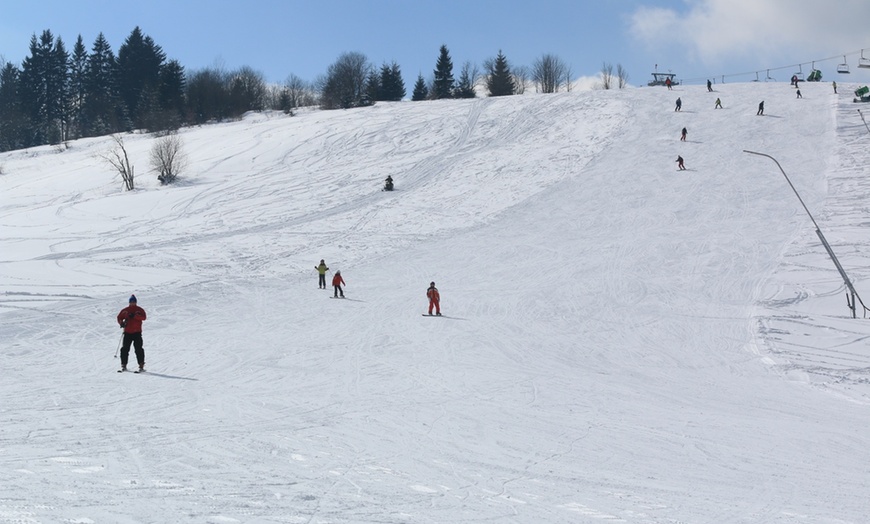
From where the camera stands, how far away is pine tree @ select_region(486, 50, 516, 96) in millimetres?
89144

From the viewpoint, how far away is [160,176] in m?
50.5

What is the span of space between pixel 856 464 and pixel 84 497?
879 centimetres

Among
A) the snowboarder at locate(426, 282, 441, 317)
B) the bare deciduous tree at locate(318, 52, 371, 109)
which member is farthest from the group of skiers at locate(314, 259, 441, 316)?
the bare deciduous tree at locate(318, 52, 371, 109)

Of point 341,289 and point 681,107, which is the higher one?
point 681,107

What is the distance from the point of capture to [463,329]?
20.3 metres

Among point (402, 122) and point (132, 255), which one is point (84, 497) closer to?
point (132, 255)

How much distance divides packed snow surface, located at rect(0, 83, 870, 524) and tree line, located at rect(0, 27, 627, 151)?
31297 millimetres

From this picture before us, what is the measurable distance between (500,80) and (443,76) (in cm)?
750

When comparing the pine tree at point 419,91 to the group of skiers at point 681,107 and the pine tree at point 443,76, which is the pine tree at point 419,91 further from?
the group of skiers at point 681,107

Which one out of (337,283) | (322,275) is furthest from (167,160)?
(337,283)

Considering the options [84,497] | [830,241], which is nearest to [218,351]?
[84,497]

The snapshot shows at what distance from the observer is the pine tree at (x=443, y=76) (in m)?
91.5

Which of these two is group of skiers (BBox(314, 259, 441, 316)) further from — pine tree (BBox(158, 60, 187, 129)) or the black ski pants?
pine tree (BBox(158, 60, 187, 129))

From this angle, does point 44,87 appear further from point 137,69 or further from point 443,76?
point 443,76
